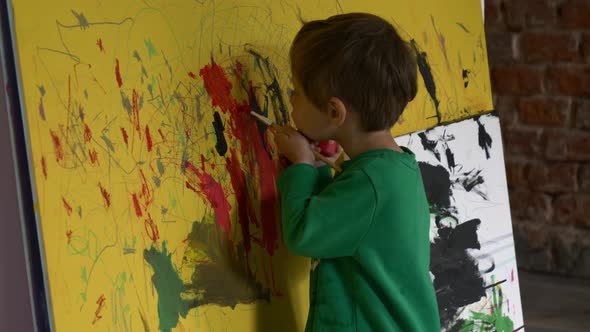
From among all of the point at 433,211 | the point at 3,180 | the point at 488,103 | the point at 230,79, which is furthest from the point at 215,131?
the point at 488,103

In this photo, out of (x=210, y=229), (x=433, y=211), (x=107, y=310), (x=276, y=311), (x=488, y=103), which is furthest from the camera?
(x=488, y=103)

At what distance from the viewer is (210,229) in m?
1.37

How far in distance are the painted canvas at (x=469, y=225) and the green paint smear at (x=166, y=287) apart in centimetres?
61

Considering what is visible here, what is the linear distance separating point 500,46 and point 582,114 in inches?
15.4

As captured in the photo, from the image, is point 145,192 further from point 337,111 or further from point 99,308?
point 337,111

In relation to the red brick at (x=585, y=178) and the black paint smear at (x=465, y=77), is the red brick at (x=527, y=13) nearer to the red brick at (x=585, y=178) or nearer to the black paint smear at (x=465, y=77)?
the red brick at (x=585, y=178)

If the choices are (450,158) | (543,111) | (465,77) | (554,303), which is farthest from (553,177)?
(450,158)

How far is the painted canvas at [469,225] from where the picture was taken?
181 centimetres

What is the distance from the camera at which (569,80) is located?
316 cm

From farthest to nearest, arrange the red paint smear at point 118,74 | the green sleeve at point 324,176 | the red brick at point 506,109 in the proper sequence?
1. the red brick at point 506,109
2. the green sleeve at point 324,176
3. the red paint smear at point 118,74

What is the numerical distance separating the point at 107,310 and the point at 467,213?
3.04 ft

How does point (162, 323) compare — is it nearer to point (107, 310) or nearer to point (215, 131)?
point (107, 310)

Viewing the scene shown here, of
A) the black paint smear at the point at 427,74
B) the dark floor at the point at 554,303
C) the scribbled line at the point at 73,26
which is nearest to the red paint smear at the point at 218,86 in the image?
the scribbled line at the point at 73,26

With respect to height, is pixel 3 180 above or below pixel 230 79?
below
